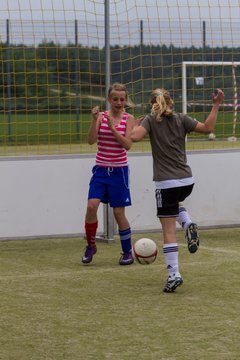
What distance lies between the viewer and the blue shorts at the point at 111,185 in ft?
30.9

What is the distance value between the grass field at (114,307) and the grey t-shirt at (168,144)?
3.32ft

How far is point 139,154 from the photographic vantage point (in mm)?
11453

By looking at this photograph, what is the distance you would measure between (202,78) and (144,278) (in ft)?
24.6

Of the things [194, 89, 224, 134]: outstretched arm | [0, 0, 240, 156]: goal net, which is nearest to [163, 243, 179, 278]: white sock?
[194, 89, 224, 134]: outstretched arm

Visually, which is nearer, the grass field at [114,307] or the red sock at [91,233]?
the grass field at [114,307]

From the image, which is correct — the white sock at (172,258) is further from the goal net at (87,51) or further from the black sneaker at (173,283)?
the goal net at (87,51)

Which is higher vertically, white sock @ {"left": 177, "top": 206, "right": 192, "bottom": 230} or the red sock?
white sock @ {"left": 177, "top": 206, "right": 192, "bottom": 230}

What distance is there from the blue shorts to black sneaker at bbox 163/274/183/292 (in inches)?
66.6

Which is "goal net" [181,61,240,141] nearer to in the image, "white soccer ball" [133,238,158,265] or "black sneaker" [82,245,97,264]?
"black sneaker" [82,245,97,264]

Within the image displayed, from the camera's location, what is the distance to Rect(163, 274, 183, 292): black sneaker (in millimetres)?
7848

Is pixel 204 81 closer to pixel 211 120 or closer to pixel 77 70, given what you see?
pixel 77 70

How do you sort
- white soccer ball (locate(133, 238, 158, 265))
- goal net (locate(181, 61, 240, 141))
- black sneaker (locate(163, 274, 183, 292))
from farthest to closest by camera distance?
goal net (locate(181, 61, 240, 141))
white soccer ball (locate(133, 238, 158, 265))
black sneaker (locate(163, 274, 183, 292))

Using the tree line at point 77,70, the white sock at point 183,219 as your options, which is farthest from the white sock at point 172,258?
the tree line at point 77,70

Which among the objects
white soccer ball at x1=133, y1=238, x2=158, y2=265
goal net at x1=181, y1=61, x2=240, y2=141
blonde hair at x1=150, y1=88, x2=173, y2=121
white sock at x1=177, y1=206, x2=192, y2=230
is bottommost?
white soccer ball at x1=133, y1=238, x2=158, y2=265
